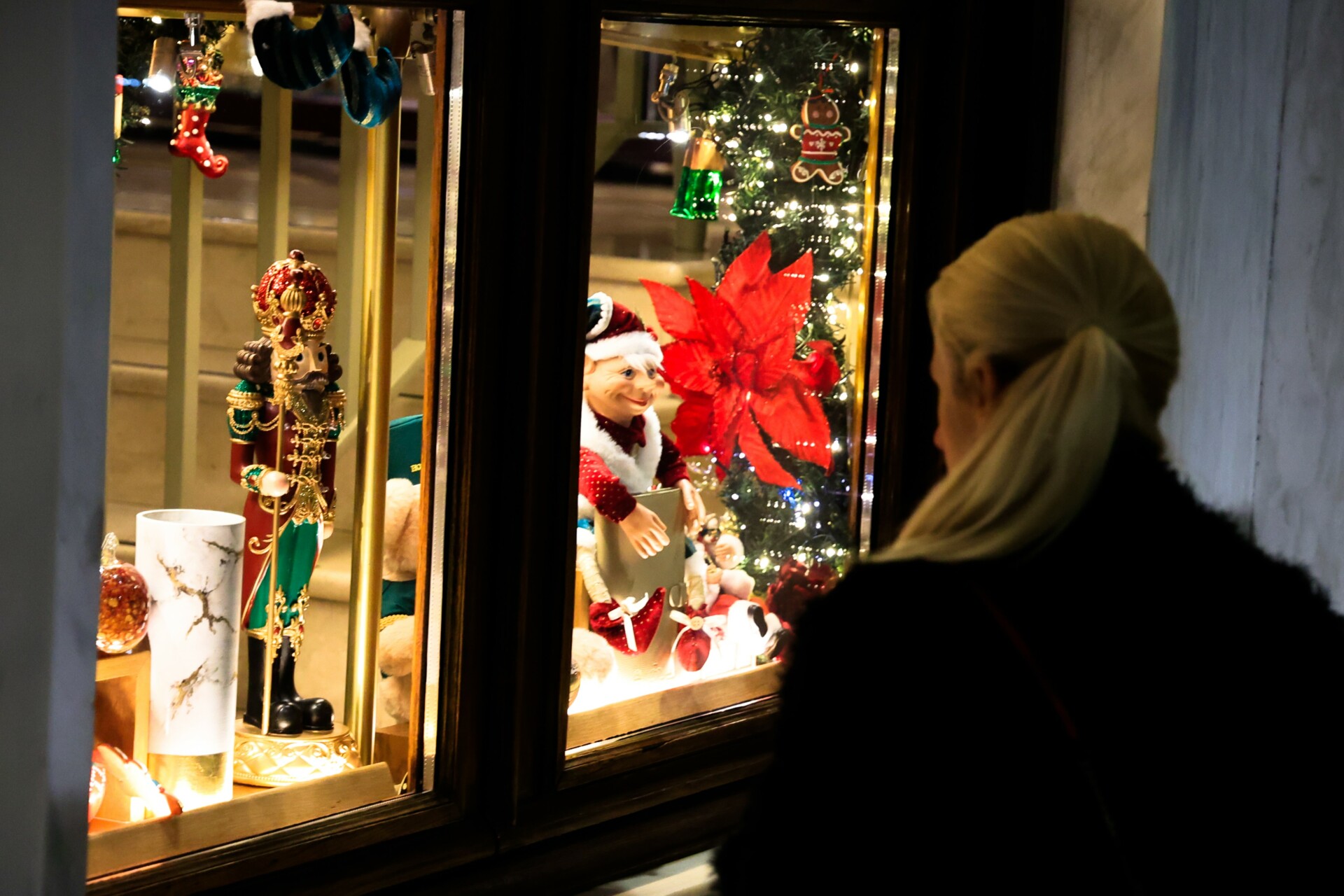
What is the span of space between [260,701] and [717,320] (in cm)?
99

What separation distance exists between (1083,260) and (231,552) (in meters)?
1.27

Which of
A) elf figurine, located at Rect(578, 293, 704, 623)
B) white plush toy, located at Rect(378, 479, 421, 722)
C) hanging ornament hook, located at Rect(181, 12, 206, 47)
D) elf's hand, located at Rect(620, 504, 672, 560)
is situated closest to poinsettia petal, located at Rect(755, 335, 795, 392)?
elf figurine, located at Rect(578, 293, 704, 623)

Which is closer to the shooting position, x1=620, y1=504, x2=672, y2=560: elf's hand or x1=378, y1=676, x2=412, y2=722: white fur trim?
x1=378, y1=676, x2=412, y2=722: white fur trim

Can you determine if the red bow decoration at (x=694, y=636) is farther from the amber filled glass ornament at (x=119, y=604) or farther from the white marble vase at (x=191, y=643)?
the amber filled glass ornament at (x=119, y=604)

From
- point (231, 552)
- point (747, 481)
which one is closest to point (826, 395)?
point (747, 481)

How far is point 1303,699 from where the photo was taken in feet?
3.32

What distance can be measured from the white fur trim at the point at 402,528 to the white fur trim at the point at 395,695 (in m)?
0.15

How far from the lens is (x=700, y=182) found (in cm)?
244

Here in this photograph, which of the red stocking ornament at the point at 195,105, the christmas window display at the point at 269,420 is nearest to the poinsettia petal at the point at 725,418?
the christmas window display at the point at 269,420

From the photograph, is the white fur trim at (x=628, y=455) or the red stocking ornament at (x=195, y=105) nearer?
the red stocking ornament at (x=195, y=105)

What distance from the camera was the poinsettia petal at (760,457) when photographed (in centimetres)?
261

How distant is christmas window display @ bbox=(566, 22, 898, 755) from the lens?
233cm

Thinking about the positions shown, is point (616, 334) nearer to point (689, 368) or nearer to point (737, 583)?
point (689, 368)

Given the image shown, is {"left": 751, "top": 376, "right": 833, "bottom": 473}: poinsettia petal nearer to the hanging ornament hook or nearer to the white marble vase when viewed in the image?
the white marble vase
